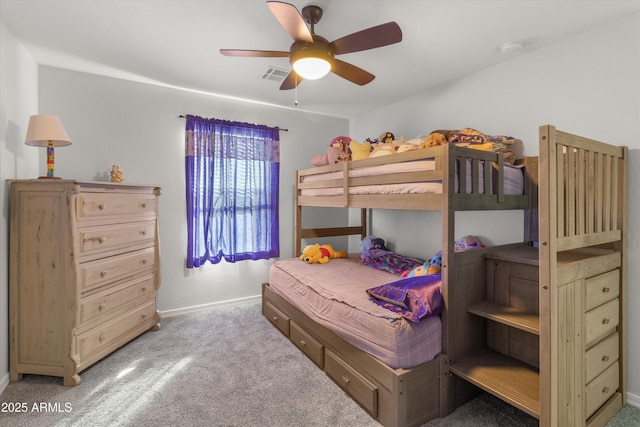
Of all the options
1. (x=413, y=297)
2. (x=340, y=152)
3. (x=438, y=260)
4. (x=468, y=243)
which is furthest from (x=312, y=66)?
(x=468, y=243)

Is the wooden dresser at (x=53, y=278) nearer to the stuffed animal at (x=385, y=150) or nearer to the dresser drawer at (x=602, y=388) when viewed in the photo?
the stuffed animal at (x=385, y=150)

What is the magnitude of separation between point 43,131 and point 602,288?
12.4 ft

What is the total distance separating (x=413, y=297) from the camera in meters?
1.83

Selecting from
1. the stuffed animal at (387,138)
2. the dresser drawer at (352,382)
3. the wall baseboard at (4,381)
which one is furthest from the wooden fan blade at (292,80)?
the wall baseboard at (4,381)

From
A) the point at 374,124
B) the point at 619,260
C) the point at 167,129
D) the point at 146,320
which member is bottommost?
the point at 146,320

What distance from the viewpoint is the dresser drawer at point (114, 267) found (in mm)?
2277

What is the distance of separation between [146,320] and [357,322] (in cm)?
211

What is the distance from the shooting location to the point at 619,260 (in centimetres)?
192

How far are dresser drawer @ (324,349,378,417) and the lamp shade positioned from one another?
8.33ft

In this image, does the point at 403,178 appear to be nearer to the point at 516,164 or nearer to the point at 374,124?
the point at 516,164

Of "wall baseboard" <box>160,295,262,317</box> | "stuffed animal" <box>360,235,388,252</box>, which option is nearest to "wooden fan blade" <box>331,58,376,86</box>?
"stuffed animal" <box>360,235,388,252</box>

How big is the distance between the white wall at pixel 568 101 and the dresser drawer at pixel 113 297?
112 inches

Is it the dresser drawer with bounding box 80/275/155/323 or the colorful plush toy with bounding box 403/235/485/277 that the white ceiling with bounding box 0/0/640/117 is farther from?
the dresser drawer with bounding box 80/275/155/323

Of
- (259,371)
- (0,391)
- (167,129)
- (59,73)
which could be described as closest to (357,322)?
(259,371)
